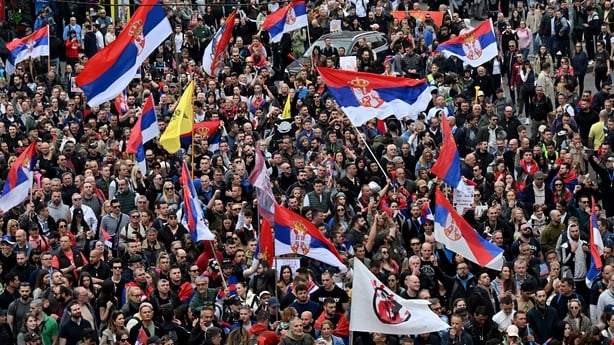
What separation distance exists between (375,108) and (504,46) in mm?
8701

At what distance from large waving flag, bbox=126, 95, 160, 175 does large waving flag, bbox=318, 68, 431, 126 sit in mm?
2472

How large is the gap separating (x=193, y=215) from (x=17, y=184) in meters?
2.90

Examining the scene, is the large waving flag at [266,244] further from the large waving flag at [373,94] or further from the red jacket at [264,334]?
the large waving flag at [373,94]

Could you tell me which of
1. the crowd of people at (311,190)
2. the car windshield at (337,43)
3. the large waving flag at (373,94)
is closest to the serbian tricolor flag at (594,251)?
the crowd of people at (311,190)

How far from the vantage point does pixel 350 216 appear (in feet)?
79.8

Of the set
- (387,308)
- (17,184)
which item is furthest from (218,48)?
(387,308)

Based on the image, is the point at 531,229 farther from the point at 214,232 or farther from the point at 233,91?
the point at 233,91

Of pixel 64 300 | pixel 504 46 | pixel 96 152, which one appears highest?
pixel 64 300

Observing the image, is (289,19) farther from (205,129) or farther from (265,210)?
(265,210)

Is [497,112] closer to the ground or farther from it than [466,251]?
closer to the ground

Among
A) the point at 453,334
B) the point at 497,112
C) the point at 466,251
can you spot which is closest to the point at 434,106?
the point at 497,112

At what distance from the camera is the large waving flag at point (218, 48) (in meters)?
31.1

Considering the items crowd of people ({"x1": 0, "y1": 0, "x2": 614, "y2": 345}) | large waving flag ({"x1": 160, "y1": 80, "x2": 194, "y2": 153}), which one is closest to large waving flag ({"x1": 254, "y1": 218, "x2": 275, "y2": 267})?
crowd of people ({"x1": 0, "y1": 0, "x2": 614, "y2": 345})

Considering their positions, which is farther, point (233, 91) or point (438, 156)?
point (233, 91)
